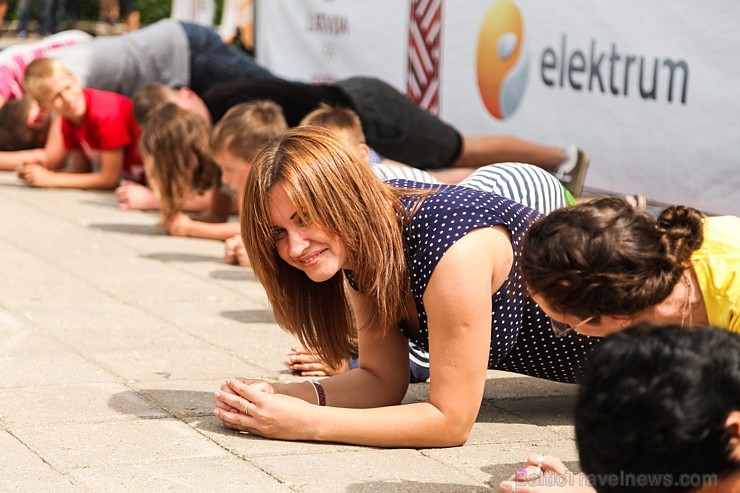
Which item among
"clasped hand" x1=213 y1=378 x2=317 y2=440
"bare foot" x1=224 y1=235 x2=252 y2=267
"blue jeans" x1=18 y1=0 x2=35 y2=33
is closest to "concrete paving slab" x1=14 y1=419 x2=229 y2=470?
"clasped hand" x1=213 y1=378 x2=317 y2=440

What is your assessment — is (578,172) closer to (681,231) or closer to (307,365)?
(307,365)

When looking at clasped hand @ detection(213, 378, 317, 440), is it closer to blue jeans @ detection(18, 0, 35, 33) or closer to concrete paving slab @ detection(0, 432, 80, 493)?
concrete paving slab @ detection(0, 432, 80, 493)

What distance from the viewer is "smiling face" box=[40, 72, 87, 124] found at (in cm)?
713

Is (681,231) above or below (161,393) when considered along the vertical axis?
above

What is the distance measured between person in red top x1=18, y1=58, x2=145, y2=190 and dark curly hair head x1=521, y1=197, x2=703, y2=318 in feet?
16.8

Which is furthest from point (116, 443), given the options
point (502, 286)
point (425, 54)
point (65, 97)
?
point (425, 54)

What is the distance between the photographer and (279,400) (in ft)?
10.0

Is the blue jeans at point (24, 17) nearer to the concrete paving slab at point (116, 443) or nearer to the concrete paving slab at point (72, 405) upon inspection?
the concrete paving slab at point (72, 405)

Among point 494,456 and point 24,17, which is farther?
point 24,17

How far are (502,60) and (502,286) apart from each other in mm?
3784

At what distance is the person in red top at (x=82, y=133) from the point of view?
716 centimetres

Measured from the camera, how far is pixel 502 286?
311 centimetres

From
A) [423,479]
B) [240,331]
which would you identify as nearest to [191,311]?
[240,331]

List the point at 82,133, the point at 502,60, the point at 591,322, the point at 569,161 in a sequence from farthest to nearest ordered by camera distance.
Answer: the point at 82,133, the point at 502,60, the point at 569,161, the point at 591,322
